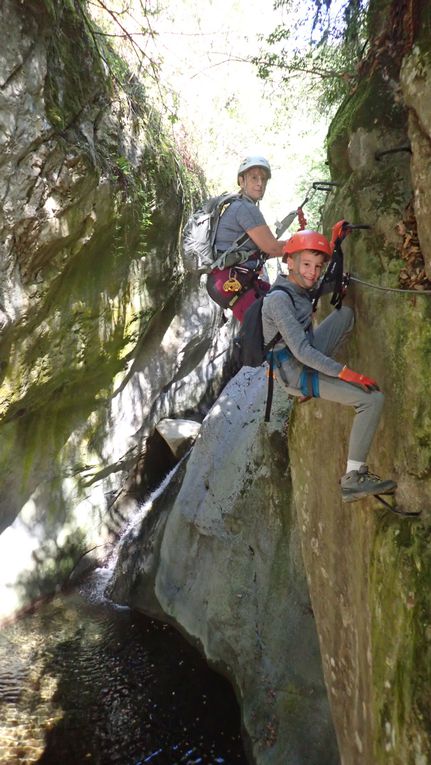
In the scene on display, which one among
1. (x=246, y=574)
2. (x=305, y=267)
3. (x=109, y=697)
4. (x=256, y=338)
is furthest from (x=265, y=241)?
(x=109, y=697)

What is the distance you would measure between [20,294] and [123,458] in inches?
186

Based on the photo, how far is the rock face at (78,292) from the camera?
6824mm

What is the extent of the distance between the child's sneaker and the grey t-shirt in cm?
262

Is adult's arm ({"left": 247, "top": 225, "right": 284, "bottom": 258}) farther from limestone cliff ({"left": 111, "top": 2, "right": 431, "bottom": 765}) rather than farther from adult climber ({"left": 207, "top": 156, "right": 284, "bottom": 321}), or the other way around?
limestone cliff ({"left": 111, "top": 2, "right": 431, "bottom": 765})

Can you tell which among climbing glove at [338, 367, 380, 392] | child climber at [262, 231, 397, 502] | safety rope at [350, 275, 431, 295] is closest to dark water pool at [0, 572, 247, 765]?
child climber at [262, 231, 397, 502]

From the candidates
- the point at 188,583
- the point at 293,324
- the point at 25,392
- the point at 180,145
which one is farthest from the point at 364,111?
the point at 180,145

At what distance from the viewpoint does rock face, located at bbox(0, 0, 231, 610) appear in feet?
22.4

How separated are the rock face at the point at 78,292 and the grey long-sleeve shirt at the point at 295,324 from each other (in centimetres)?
405

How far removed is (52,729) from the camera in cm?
670

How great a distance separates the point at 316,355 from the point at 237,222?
7.09ft

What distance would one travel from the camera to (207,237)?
A: 5.68 m

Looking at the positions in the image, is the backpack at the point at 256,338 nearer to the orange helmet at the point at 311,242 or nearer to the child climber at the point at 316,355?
the child climber at the point at 316,355

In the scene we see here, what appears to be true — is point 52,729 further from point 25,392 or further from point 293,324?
point 293,324

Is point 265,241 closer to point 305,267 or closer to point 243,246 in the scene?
point 243,246
